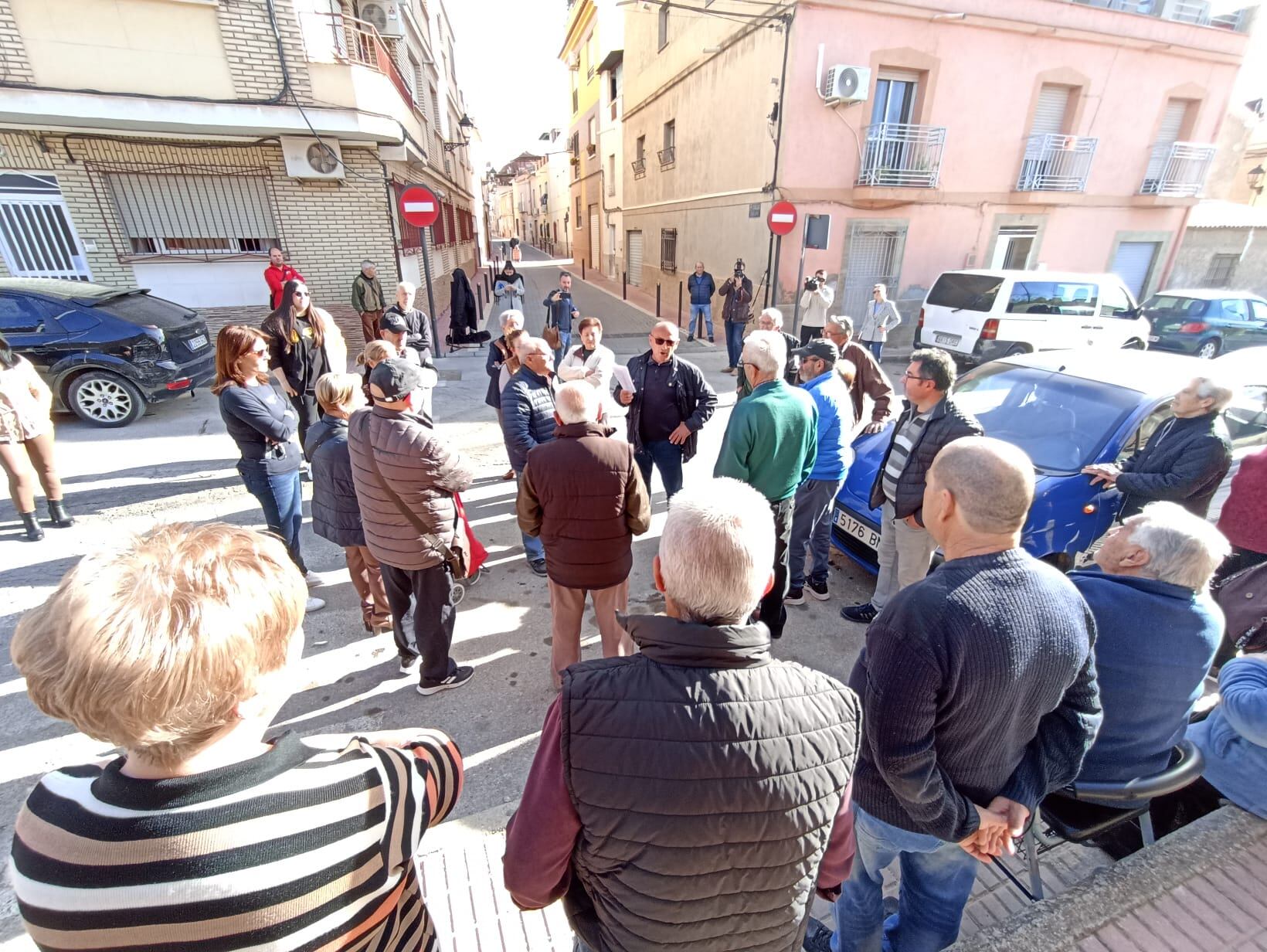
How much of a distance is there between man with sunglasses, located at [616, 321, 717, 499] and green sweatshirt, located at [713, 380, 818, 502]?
107 cm

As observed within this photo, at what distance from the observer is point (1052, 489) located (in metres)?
3.45

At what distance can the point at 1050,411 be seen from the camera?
13.0 ft

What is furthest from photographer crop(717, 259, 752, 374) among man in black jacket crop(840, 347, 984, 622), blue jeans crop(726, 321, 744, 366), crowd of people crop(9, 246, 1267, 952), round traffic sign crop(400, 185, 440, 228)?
crowd of people crop(9, 246, 1267, 952)

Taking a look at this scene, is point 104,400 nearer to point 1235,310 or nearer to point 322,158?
point 322,158

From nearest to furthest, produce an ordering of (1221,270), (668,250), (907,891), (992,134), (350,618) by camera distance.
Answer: (907,891) → (350,618) → (992,134) → (1221,270) → (668,250)

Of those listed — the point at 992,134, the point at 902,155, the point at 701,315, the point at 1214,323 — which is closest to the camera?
the point at 1214,323

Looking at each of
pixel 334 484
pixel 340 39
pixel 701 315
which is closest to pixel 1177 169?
pixel 701 315

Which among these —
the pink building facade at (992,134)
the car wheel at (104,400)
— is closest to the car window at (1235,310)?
the pink building facade at (992,134)

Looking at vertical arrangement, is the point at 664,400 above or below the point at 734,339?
above

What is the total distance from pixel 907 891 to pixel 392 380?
2.76 metres

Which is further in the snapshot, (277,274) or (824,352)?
(277,274)

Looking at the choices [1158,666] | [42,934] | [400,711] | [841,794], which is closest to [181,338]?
[400,711]

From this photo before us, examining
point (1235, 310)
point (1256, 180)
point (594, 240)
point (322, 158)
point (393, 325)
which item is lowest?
point (1235, 310)

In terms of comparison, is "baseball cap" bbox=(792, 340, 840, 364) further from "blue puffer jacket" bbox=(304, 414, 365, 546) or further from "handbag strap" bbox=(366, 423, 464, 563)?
"blue puffer jacket" bbox=(304, 414, 365, 546)
